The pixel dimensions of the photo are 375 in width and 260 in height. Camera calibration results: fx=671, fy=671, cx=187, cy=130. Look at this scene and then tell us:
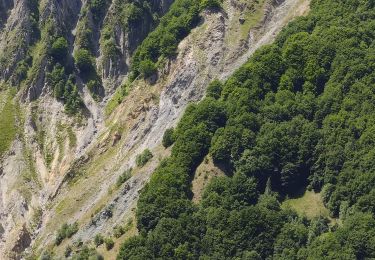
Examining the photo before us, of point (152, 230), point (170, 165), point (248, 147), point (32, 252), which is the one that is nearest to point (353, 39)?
point (248, 147)

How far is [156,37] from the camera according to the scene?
122m

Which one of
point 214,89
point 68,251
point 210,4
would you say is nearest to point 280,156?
point 214,89

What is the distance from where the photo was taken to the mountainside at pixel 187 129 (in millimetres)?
85625

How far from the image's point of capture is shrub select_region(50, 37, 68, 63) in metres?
128

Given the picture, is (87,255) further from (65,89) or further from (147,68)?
(65,89)

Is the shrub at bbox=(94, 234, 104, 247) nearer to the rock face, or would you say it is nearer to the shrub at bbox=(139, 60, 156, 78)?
the rock face

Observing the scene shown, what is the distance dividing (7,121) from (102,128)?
1831 centimetres

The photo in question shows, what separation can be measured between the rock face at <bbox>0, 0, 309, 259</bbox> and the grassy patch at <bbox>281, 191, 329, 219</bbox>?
864 inches

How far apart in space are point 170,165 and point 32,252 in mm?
26039

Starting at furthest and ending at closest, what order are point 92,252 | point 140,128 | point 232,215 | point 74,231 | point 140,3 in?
point 140,3
point 140,128
point 74,231
point 92,252
point 232,215

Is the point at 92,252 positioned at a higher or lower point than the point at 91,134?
lower

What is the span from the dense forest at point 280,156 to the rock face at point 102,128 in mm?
7762

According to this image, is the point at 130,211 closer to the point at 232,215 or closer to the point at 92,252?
the point at 92,252

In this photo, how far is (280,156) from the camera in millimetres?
92438
